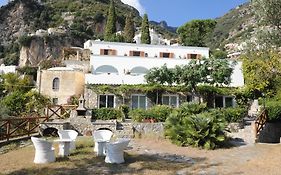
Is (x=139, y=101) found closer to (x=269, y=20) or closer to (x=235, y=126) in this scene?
(x=235, y=126)

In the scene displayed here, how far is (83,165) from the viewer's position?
12.4 metres

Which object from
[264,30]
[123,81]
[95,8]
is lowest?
[123,81]

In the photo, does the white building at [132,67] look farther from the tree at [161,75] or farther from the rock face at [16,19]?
the rock face at [16,19]

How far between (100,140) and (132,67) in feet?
71.6

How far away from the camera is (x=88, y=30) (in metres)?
90.8

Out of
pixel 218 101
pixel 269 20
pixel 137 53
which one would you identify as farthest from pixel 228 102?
pixel 269 20

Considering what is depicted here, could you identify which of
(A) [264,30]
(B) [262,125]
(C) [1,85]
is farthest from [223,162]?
(C) [1,85]

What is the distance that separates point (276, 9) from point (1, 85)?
3514 cm

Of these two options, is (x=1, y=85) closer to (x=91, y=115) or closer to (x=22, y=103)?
(x=22, y=103)

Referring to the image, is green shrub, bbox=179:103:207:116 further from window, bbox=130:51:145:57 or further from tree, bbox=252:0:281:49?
window, bbox=130:51:145:57

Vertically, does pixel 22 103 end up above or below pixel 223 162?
above

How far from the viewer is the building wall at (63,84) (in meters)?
34.8

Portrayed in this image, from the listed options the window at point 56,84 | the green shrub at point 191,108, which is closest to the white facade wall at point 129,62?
the window at point 56,84

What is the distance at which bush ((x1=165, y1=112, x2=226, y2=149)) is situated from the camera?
57.9 ft
